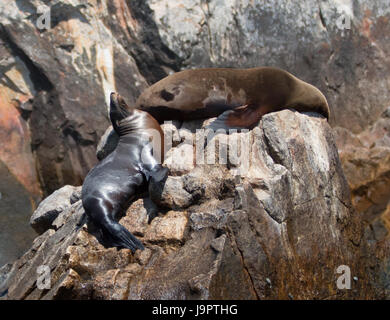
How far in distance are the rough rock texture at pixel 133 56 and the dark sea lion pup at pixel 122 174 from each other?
2.47 meters

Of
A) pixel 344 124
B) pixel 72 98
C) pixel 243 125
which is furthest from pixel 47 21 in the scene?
pixel 344 124

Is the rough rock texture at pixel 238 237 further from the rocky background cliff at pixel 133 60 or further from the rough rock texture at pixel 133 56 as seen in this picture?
the rough rock texture at pixel 133 56

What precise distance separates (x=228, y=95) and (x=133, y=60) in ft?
11.0

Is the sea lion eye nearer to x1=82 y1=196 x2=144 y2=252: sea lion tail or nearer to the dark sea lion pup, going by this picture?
the dark sea lion pup

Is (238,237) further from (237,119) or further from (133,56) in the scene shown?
(133,56)

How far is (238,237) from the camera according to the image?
423cm

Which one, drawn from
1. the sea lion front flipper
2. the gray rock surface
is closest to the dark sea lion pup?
the sea lion front flipper

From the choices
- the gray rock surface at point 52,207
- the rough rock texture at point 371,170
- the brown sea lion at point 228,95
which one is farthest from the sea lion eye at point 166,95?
the rough rock texture at point 371,170

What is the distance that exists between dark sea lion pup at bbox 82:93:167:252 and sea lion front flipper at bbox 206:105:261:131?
798mm

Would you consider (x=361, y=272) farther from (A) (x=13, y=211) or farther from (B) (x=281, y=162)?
(A) (x=13, y=211)

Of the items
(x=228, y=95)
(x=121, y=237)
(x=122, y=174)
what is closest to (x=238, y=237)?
(x=121, y=237)

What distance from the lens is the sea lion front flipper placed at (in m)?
6.12

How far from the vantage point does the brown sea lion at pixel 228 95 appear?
657cm

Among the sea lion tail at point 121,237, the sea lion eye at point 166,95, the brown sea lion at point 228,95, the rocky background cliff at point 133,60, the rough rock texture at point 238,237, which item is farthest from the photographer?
the rocky background cliff at point 133,60
